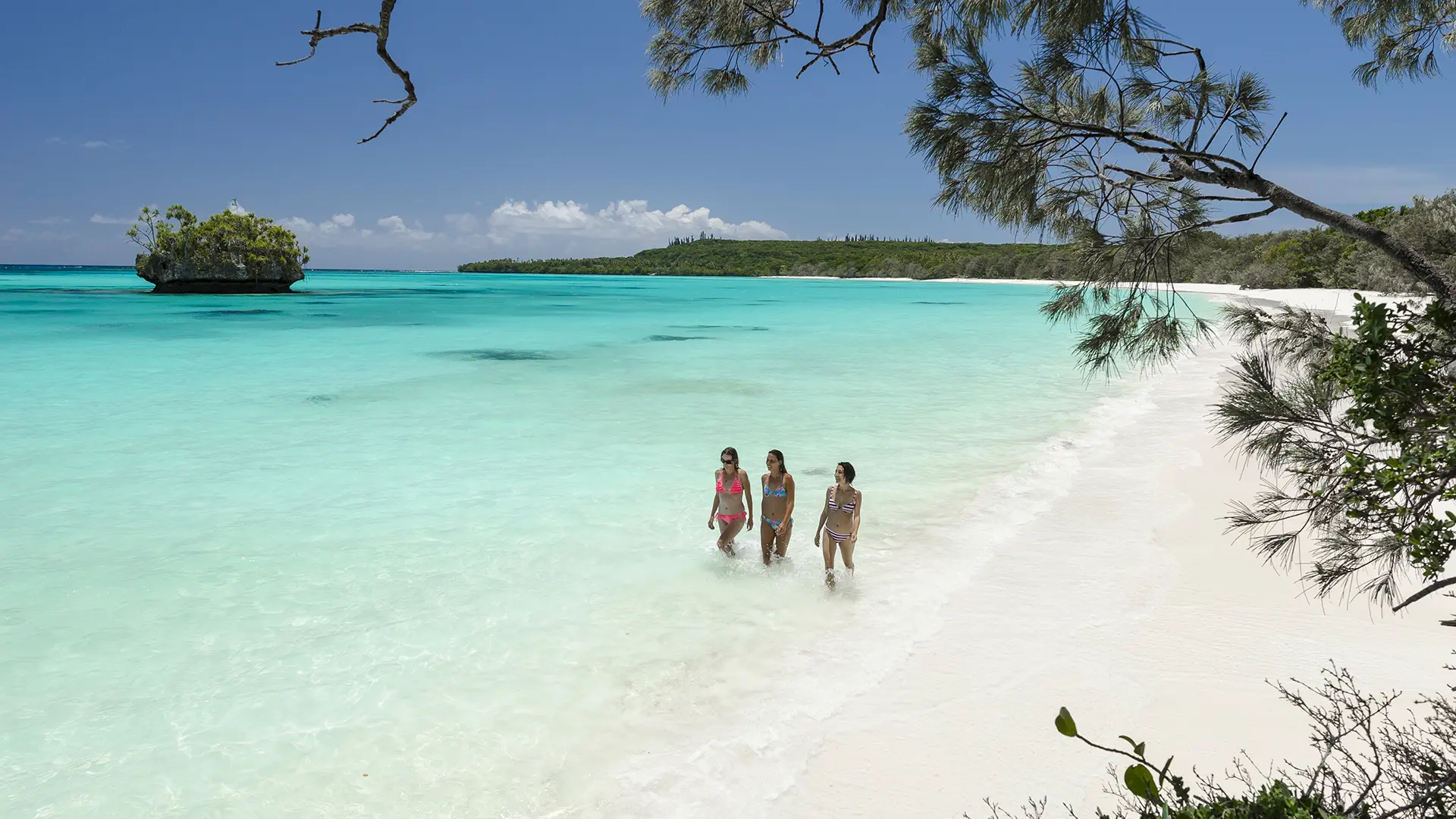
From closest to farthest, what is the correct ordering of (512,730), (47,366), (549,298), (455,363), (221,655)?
(512,730)
(221,655)
(47,366)
(455,363)
(549,298)

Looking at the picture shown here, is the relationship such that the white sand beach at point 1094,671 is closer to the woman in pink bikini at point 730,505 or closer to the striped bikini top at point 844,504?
the striped bikini top at point 844,504

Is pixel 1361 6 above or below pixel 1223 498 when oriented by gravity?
above

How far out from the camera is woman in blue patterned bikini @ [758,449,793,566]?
5.43m

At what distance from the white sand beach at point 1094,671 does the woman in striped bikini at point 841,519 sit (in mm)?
776

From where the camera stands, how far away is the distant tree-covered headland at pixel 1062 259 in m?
4.12

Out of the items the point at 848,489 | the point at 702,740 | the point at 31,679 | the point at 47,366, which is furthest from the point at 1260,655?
the point at 47,366

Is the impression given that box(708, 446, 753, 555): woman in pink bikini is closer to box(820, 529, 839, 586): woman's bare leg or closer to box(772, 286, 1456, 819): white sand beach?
box(820, 529, 839, 586): woman's bare leg

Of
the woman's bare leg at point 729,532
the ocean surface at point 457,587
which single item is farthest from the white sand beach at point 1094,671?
the woman's bare leg at point 729,532

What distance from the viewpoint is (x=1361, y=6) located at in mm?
4602

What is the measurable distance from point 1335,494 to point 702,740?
264 cm

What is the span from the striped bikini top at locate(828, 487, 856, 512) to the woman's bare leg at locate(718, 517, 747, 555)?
0.83 metres

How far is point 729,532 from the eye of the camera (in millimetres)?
5797

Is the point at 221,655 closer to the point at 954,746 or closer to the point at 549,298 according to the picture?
the point at 954,746

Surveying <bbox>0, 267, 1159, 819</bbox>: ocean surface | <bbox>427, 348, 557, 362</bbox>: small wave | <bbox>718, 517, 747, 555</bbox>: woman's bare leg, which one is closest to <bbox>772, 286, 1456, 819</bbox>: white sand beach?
<bbox>0, 267, 1159, 819</bbox>: ocean surface
